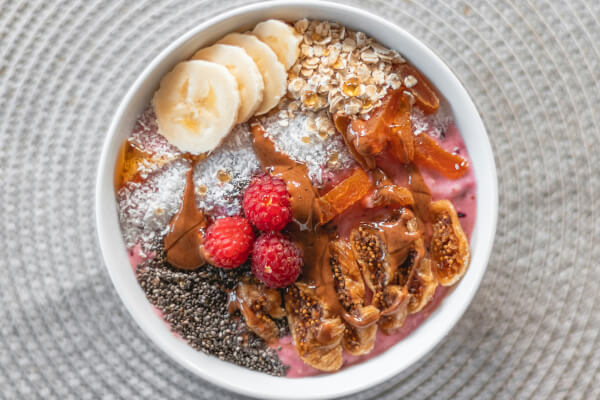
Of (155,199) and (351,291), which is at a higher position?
(155,199)

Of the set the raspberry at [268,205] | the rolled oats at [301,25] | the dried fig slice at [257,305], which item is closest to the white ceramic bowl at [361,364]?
the rolled oats at [301,25]

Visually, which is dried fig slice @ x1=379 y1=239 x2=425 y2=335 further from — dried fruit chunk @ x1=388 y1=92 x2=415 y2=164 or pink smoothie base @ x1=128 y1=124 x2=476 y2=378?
dried fruit chunk @ x1=388 y1=92 x2=415 y2=164

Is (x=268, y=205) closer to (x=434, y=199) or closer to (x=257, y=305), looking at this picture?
(x=257, y=305)

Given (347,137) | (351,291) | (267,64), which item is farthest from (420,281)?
(267,64)

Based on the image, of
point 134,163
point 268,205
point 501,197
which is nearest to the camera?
point 268,205

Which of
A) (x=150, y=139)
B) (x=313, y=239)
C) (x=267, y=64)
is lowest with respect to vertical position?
(x=313, y=239)

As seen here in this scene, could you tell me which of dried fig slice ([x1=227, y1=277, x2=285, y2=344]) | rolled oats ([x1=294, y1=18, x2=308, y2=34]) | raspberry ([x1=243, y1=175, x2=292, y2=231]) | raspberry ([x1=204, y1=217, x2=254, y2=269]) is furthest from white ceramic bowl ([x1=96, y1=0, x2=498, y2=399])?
raspberry ([x1=243, y1=175, x2=292, y2=231])

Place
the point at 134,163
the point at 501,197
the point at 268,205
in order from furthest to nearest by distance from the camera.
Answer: the point at 501,197 → the point at 134,163 → the point at 268,205
